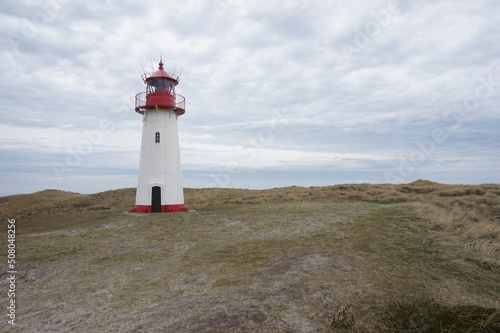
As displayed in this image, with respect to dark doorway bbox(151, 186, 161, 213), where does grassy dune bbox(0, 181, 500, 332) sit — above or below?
below

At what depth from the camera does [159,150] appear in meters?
22.4

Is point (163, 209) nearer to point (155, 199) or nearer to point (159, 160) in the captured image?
point (155, 199)

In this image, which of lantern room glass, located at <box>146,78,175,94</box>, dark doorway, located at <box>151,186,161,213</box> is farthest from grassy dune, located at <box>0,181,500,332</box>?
lantern room glass, located at <box>146,78,175,94</box>

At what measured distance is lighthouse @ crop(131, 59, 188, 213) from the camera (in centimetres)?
2227

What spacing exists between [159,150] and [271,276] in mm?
16953

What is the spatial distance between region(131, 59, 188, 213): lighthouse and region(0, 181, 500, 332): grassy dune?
6.53m

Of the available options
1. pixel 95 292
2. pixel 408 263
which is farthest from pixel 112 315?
pixel 408 263

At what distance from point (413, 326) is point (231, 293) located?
367 cm

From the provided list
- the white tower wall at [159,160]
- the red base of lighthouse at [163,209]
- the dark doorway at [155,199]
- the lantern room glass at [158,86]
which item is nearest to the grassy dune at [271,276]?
the red base of lighthouse at [163,209]

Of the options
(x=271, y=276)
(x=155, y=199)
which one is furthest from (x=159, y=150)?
(x=271, y=276)

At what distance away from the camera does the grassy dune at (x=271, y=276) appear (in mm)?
5391

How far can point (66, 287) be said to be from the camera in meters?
8.28

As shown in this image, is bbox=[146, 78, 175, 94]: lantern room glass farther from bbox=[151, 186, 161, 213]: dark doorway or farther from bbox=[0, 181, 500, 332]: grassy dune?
bbox=[0, 181, 500, 332]: grassy dune

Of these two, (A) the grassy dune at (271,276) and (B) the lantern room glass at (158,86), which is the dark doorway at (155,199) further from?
(B) the lantern room glass at (158,86)
